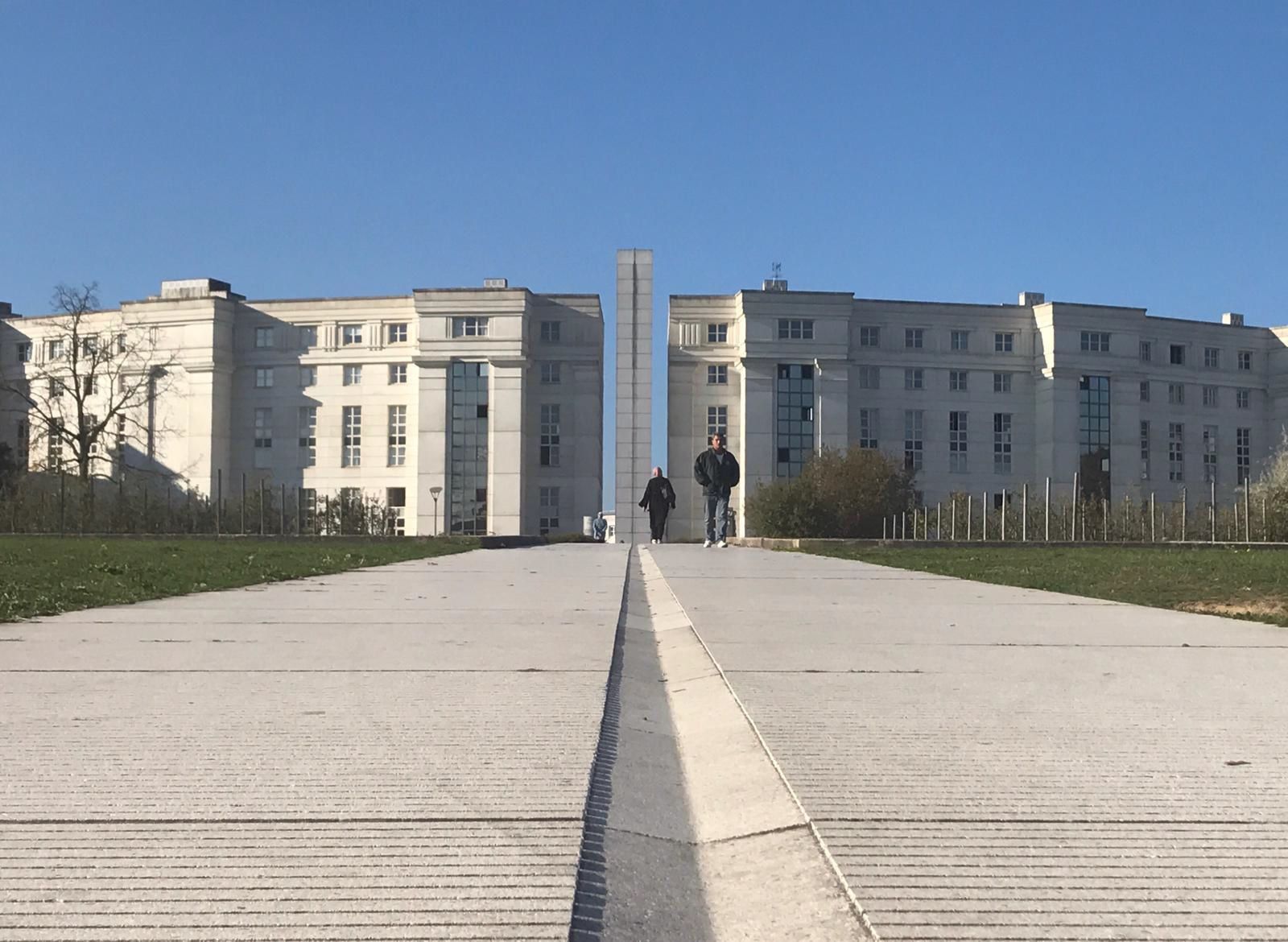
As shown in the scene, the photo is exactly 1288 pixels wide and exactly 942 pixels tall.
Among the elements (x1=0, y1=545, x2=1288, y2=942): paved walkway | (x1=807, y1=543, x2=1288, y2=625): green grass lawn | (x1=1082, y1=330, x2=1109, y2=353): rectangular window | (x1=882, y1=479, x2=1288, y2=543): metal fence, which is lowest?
(x1=0, y1=545, x2=1288, y2=942): paved walkway

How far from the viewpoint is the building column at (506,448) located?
76.6 meters

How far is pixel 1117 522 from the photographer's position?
3600 centimetres

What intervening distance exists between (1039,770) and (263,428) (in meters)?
81.4

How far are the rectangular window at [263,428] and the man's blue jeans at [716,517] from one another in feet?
196

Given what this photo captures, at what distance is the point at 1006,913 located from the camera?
6.38 ft

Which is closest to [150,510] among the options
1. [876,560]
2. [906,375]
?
[876,560]

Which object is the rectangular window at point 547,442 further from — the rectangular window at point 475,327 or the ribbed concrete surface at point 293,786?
the ribbed concrete surface at point 293,786

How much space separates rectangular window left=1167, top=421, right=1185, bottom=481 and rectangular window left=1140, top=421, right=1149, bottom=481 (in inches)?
71.5

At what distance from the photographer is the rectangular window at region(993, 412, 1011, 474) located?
3189 inches

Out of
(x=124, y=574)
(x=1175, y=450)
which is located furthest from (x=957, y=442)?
(x=124, y=574)

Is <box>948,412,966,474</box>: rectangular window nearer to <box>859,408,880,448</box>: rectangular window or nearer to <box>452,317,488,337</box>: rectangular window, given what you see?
<box>859,408,880,448</box>: rectangular window

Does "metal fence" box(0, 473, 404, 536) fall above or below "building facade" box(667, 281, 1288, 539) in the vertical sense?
below

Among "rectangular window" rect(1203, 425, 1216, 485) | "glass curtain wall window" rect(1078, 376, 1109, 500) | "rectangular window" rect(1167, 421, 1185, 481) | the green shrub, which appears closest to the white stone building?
the green shrub

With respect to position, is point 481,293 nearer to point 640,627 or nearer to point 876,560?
point 876,560
